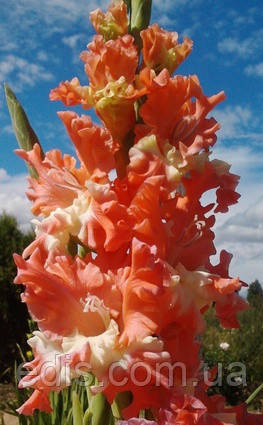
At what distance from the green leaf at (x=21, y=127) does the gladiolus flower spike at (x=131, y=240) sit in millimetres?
16

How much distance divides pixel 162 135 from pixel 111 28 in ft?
0.97

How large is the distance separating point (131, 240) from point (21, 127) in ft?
1.35

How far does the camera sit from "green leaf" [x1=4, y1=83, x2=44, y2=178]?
1.33 meters

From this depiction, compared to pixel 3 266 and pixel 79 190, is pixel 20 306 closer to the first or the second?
pixel 3 266

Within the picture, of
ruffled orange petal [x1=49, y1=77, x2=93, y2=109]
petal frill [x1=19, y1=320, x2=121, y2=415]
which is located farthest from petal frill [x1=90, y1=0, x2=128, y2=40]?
petal frill [x1=19, y1=320, x2=121, y2=415]

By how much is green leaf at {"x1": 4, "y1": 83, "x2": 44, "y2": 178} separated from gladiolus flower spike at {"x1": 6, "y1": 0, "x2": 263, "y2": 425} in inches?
0.6

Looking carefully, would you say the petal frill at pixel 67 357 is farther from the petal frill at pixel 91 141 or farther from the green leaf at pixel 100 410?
the petal frill at pixel 91 141

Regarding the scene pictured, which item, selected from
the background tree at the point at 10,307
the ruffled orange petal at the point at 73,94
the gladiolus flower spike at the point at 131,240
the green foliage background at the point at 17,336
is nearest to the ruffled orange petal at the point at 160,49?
the gladiolus flower spike at the point at 131,240

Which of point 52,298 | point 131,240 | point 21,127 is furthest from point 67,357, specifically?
point 21,127

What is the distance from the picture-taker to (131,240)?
3.80 ft

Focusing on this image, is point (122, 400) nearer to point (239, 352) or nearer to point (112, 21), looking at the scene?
point (112, 21)

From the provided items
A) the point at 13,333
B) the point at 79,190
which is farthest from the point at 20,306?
the point at 79,190

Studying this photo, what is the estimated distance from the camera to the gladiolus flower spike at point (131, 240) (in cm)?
108

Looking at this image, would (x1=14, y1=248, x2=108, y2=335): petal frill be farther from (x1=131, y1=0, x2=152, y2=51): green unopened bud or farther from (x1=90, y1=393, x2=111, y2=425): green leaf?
(x1=131, y1=0, x2=152, y2=51): green unopened bud
